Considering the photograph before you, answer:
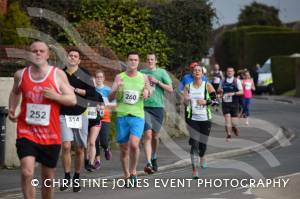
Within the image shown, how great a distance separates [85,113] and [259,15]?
6634 centimetres

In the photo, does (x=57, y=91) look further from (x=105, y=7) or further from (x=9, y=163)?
(x=105, y=7)

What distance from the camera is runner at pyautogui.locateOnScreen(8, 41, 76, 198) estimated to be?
10.2m

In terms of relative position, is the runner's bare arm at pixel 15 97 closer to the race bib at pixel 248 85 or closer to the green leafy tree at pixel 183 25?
the green leafy tree at pixel 183 25

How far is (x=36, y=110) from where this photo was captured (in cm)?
1014

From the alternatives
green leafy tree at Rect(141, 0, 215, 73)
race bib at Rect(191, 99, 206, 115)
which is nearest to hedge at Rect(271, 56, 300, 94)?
green leafy tree at Rect(141, 0, 215, 73)

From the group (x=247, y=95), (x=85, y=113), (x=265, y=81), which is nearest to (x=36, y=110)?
(x=85, y=113)

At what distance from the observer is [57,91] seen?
10258 mm

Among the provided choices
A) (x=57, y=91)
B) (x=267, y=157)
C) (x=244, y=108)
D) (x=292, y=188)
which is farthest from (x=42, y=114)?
(x=244, y=108)

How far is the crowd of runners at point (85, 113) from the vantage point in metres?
10.2

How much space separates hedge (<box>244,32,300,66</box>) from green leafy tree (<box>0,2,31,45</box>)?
40448mm

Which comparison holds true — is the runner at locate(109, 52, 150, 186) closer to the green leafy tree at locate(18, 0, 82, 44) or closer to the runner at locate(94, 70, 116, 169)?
the runner at locate(94, 70, 116, 169)

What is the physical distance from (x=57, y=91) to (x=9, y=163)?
6375 millimetres

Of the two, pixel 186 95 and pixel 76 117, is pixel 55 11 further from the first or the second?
pixel 76 117

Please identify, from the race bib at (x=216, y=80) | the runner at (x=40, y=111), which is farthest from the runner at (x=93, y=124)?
the race bib at (x=216, y=80)
